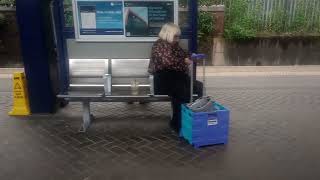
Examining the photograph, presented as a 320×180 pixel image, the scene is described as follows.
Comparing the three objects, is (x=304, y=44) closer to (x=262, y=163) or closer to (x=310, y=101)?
(x=310, y=101)

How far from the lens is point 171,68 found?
537cm

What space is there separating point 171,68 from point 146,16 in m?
0.90

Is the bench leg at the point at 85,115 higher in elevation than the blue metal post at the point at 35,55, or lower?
lower

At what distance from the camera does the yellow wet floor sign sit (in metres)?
6.30

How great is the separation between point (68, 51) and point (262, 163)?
10.6 feet

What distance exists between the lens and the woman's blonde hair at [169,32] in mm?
5312

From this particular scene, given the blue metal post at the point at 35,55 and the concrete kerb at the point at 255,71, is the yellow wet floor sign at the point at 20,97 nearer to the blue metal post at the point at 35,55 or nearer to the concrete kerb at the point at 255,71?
the blue metal post at the point at 35,55

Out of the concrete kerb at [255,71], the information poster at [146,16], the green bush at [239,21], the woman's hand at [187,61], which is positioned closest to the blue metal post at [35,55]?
the information poster at [146,16]

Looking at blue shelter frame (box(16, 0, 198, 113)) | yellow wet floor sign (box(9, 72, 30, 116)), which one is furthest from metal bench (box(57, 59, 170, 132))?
yellow wet floor sign (box(9, 72, 30, 116))

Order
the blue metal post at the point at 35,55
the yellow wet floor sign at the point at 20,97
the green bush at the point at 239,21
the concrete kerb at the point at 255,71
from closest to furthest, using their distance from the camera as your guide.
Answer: the blue metal post at the point at 35,55
the yellow wet floor sign at the point at 20,97
the concrete kerb at the point at 255,71
the green bush at the point at 239,21

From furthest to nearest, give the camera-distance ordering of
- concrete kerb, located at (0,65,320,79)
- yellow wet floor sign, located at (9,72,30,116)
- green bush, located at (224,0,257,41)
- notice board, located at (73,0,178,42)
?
green bush, located at (224,0,257,41) < concrete kerb, located at (0,65,320,79) < yellow wet floor sign, located at (9,72,30,116) < notice board, located at (73,0,178,42)

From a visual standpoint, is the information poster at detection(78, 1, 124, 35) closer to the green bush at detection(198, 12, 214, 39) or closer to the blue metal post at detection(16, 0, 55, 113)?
the blue metal post at detection(16, 0, 55, 113)

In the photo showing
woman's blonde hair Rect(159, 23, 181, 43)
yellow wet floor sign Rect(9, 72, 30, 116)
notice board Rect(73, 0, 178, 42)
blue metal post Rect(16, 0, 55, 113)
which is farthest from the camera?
yellow wet floor sign Rect(9, 72, 30, 116)

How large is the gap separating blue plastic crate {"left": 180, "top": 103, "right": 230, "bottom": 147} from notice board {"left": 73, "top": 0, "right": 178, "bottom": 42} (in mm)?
1426
